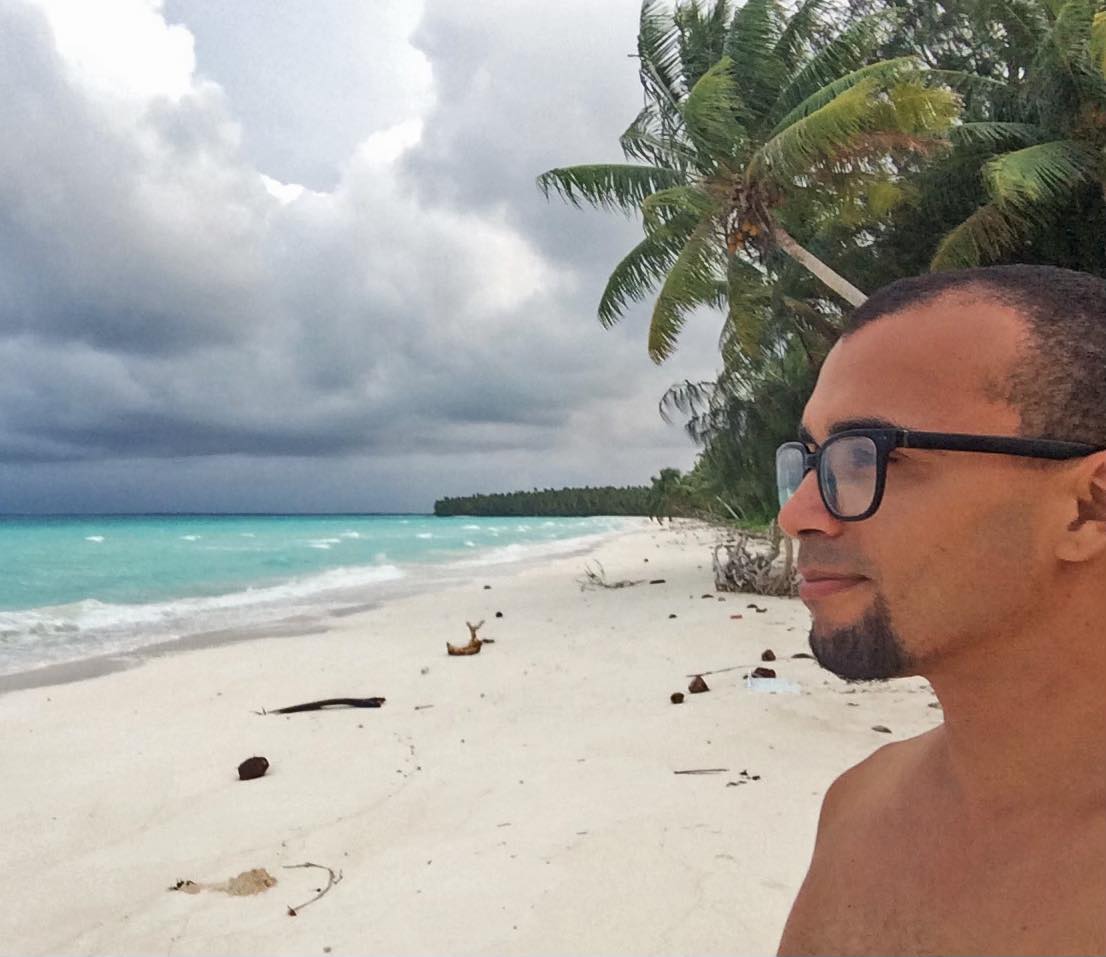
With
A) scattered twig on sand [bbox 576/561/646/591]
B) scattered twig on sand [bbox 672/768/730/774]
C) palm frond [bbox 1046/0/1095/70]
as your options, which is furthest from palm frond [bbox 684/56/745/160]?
scattered twig on sand [bbox 672/768/730/774]

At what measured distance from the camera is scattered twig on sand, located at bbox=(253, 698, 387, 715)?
5.57m

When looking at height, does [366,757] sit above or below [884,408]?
below

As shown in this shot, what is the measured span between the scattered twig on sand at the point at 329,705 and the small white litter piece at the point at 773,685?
2.66m

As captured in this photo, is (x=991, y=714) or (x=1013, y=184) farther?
(x=1013, y=184)

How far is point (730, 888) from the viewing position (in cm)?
255

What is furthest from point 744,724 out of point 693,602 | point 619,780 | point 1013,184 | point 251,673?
point 1013,184

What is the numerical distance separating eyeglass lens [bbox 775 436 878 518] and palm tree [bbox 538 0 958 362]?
9354 mm

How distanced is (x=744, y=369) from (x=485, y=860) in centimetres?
1380

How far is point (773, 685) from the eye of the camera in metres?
5.26

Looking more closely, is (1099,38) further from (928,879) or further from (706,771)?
(928,879)

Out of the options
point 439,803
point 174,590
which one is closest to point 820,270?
point 439,803

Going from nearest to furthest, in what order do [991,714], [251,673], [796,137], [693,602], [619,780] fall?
[991,714]
[619,780]
[251,673]
[796,137]
[693,602]

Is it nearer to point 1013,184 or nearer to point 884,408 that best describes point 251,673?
point 884,408

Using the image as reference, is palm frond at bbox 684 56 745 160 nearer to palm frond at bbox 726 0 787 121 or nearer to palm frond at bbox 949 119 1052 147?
palm frond at bbox 726 0 787 121
